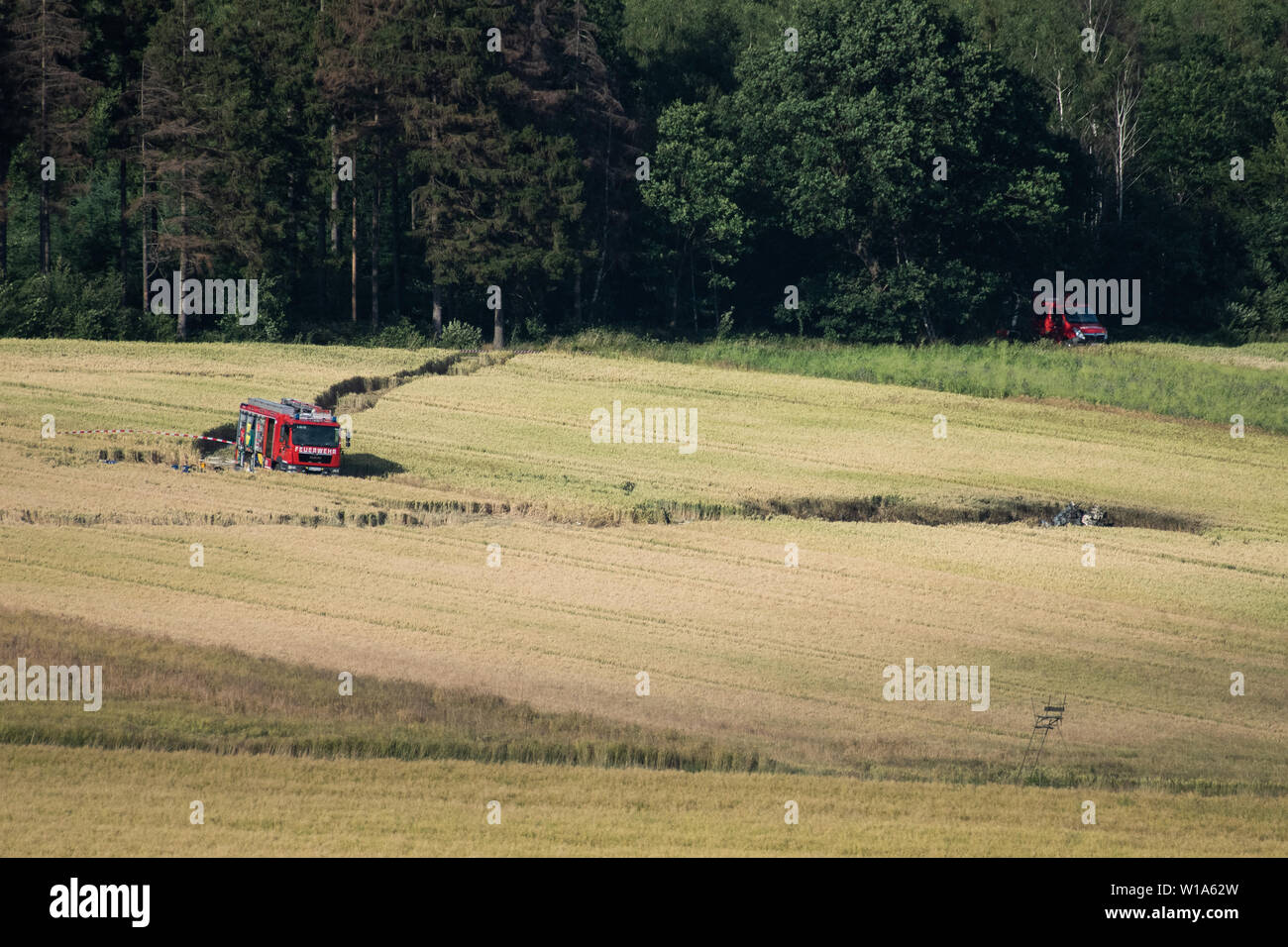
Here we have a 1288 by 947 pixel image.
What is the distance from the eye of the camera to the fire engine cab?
45500 millimetres

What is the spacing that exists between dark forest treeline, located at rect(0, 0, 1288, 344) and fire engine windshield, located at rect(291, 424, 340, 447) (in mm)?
31437

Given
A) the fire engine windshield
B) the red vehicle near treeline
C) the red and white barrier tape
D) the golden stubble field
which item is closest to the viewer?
Answer: the golden stubble field

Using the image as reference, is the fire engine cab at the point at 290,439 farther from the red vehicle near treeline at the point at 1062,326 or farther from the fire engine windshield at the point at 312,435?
the red vehicle near treeline at the point at 1062,326

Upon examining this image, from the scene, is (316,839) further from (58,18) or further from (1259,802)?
(58,18)

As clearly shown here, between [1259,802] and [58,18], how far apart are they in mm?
67798

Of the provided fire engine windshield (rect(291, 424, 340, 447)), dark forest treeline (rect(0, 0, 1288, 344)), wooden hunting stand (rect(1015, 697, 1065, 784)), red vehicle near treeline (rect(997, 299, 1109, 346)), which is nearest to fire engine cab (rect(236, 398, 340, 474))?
fire engine windshield (rect(291, 424, 340, 447))

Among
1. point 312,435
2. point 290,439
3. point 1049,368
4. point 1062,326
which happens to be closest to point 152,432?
point 290,439

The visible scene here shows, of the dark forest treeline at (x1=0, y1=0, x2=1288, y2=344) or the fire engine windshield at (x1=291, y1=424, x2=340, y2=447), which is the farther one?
the dark forest treeline at (x1=0, y1=0, x2=1288, y2=344)

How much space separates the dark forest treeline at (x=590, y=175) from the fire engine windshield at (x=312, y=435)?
31437 mm

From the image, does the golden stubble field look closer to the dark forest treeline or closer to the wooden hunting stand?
the wooden hunting stand

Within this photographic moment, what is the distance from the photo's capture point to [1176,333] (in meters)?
89.8

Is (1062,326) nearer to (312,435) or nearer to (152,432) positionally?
(312,435)

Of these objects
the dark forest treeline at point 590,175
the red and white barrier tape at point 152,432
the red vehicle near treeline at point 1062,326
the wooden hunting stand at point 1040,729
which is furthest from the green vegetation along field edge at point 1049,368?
the wooden hunting stand at point 1040,729

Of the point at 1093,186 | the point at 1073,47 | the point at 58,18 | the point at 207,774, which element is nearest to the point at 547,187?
the point at 58,18
